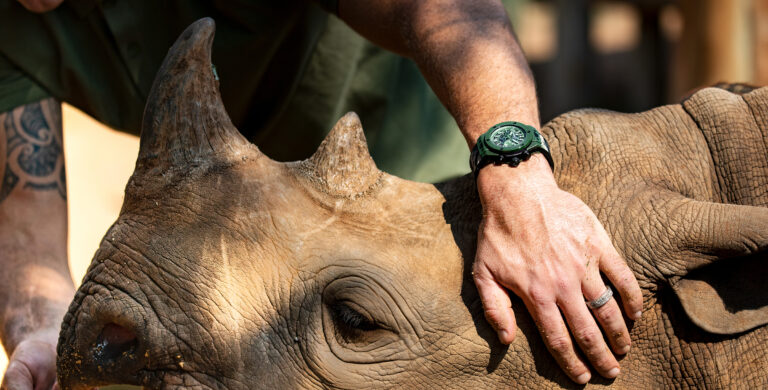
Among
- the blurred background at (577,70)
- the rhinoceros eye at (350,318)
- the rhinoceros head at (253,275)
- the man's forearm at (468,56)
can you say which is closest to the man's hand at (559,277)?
the rhinoceros head at (253,275)

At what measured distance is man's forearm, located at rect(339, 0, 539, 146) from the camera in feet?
8.63

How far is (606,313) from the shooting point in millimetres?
2193

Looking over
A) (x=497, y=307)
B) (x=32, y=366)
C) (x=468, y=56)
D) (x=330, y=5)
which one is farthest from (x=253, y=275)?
(x=330, y=5)

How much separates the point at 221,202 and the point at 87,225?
18.0ft

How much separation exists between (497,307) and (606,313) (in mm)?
240

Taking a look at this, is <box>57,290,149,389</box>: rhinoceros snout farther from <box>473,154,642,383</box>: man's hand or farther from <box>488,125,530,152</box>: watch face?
<box>488,125,530,152</box>: watch face

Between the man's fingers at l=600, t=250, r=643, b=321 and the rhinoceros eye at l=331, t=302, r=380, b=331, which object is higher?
the man's fingers at l=600, t=250, r=643, b=321

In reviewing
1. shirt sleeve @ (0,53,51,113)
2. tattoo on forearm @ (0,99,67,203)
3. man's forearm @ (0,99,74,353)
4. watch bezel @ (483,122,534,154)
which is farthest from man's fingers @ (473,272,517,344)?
shirt sleeve @ (0,53,51,113)

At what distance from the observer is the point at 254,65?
3.92 meters

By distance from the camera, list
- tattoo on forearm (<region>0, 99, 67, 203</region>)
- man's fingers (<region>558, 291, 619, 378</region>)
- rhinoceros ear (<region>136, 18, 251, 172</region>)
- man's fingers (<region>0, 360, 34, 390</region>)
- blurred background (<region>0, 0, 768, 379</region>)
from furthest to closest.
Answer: blurred background (<region>0, 0, 768, 379</region>), tattoo on forearm (<region>0, 99, 67, 203</region>), man's fingers (<region>0, 360, 34, 390</region>), rhinoceros ear (<region>136, 18, 251, 172</region>), man's fingers (<region>558, 291, 619, 378</region>)

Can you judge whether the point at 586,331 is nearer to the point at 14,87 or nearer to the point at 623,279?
the point at 623,279

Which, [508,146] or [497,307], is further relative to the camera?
[508,146]

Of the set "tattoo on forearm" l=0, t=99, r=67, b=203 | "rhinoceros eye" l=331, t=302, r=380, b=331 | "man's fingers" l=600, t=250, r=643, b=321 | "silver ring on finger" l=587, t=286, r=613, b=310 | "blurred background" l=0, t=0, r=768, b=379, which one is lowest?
"rhinoceros eye" l=331, t=302, r=380, b=331

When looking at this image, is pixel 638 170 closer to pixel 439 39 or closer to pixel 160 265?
pixel 439 39
